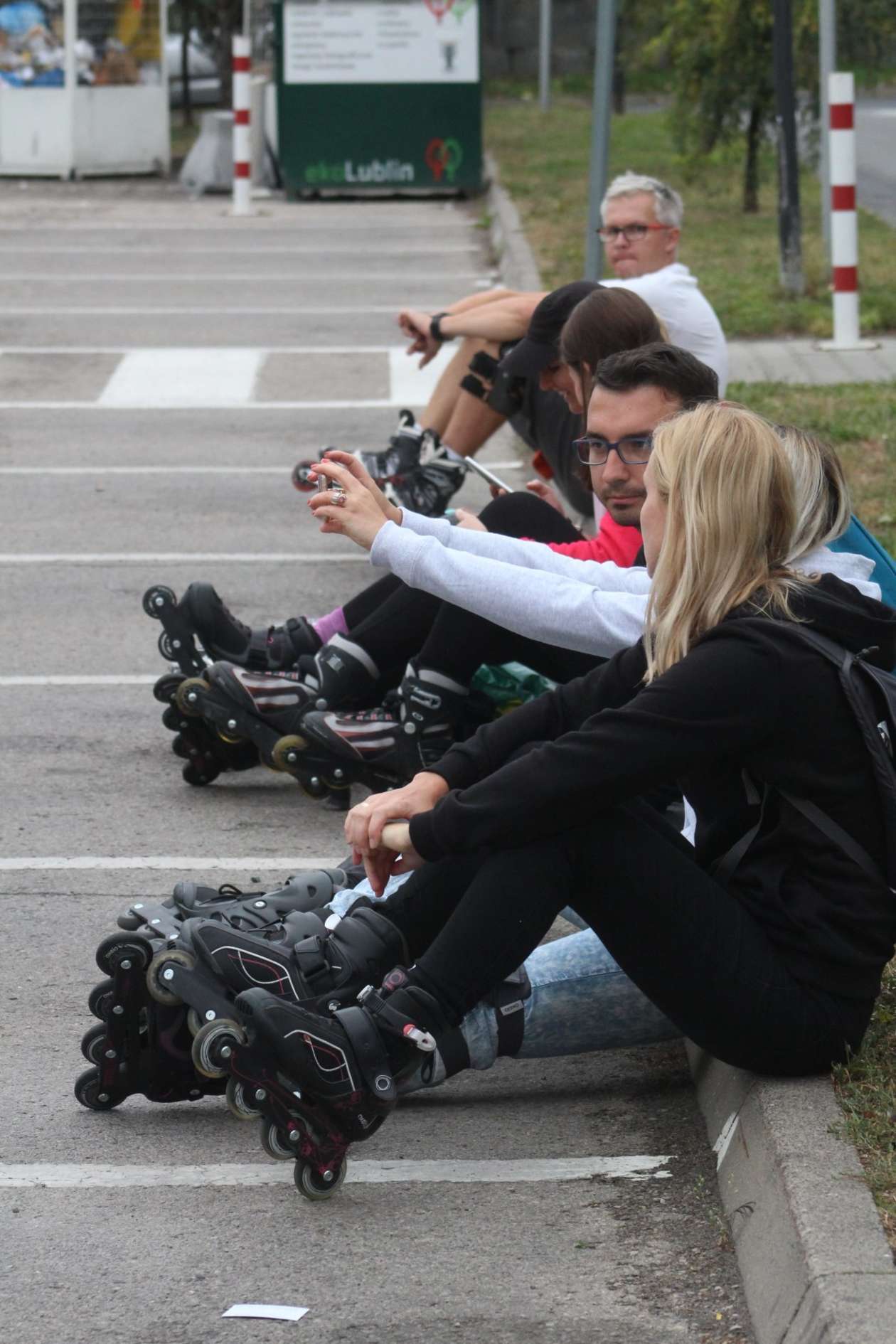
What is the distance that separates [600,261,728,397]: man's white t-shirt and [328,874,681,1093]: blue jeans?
3.29m

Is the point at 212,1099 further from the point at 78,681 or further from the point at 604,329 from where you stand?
the point at 78,681

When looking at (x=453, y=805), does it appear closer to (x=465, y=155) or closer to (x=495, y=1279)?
(x=495, y=1279)

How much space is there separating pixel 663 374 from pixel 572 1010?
1336mm

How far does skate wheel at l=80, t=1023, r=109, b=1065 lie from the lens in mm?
3299

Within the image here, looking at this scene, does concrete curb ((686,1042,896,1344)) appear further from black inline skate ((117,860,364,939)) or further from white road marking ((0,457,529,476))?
white road marking ((0,457,529,476))

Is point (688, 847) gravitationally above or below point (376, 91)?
below

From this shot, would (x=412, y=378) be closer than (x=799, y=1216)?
No

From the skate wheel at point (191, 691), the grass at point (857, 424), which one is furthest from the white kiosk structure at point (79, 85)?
the skate wheel at point (191, 691)

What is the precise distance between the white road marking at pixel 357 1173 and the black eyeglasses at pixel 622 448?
4.82 feet

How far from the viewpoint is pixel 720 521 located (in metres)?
3.00

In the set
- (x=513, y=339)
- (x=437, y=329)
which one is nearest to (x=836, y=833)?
(x=513, y=339)

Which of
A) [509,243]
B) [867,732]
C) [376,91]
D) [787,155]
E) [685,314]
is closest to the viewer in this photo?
[867,732]

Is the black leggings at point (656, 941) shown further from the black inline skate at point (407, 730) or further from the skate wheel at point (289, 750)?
the skate wheel at point (289, 750)

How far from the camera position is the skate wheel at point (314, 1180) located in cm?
304
